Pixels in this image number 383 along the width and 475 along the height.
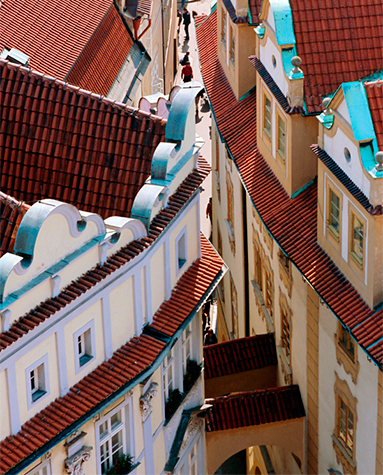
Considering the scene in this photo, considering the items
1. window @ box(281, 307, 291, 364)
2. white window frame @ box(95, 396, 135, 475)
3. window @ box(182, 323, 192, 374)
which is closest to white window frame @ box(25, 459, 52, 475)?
white window frame @ box(95, 396, 135, 475)

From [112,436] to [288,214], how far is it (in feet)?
30.5

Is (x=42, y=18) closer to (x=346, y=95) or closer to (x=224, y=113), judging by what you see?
(x=224, y=113)

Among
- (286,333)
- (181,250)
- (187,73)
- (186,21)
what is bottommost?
(286,333)

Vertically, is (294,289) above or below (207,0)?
below

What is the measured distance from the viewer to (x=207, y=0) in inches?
3883

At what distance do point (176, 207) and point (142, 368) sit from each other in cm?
468

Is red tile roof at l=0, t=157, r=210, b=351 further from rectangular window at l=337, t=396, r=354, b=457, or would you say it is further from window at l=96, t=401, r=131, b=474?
rectangular window at l=337, t=396, r=354, b=457

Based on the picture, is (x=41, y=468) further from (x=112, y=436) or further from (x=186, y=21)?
(x=186, y=21)

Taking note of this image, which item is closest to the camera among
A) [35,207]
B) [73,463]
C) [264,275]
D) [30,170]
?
[35,207]

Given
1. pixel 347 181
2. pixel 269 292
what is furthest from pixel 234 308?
pixel 347 181

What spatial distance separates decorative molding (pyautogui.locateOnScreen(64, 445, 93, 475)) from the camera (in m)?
26.0

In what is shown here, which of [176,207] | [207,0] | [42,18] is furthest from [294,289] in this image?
[207,0]

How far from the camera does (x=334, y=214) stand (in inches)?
1163

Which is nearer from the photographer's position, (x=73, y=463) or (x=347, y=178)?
(x=73, y=463)
